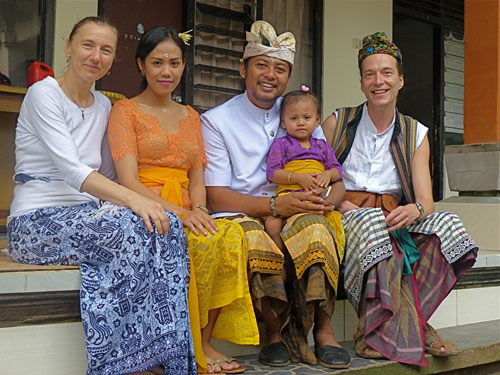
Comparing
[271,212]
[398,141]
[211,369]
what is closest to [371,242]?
[271,212]

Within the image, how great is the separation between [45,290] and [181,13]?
12.4ft

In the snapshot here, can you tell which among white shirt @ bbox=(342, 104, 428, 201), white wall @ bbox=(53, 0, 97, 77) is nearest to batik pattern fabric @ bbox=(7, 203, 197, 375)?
white shirt @ bbox=(342, 104, 428, 201)

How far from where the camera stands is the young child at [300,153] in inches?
111

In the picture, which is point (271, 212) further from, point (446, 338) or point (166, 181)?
point (446, 338)

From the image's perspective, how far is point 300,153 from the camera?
2885mm

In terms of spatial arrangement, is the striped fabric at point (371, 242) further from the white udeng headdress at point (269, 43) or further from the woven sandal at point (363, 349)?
the white udeng headdress at point (269, 43)

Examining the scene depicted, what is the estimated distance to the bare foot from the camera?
2.35 m

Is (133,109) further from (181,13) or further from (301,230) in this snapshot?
(181,13)

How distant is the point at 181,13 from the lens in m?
5.37

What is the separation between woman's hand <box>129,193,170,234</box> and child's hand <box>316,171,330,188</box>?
87 cm

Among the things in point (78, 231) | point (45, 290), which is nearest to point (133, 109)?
point (78, 231)

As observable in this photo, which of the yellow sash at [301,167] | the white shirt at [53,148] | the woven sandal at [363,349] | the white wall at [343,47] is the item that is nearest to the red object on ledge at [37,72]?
the white shirt at [53,148]

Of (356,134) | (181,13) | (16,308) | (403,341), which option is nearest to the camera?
(16,308)

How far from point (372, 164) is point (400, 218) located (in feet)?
1.46
